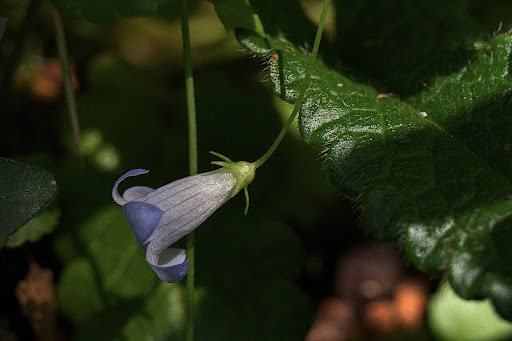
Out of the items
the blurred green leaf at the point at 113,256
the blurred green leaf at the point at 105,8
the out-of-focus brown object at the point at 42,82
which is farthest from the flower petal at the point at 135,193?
the out-of-focus brown object at the point at 42,82

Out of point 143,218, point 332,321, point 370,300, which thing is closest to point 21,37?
point 143,218

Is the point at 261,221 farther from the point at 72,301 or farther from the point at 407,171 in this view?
the point at 407,171

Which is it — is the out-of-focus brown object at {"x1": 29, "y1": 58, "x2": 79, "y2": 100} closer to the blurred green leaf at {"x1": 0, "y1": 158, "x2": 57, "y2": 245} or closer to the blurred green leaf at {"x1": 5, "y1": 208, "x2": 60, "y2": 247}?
the blurred green leaf at {"x1": 5, "y1": 208, "x2": 60, "y2": 247}

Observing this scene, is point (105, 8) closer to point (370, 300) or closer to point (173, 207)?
point (173, 207)

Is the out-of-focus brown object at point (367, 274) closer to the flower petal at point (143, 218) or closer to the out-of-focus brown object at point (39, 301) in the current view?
the out-of-focus brown object at point (39, 301)

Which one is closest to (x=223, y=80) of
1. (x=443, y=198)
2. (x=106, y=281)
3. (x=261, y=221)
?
(x=261, y=221)

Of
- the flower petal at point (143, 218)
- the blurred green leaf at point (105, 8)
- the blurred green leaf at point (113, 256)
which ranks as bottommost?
the blurred green leaf at point (113, 256)
